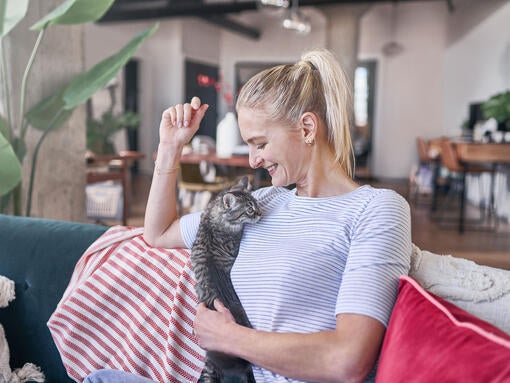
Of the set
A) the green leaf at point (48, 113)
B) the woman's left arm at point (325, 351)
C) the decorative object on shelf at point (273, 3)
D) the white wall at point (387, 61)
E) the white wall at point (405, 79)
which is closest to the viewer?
the woman's left arm at point (325, 351)

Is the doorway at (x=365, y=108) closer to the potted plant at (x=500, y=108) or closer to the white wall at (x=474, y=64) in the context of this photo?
the white wall at (x=474, y=64)

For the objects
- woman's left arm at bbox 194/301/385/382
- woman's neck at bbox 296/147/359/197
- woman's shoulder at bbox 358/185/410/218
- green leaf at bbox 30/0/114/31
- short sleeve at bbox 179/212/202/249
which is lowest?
woman's left arm at bbox 194/301/385/382

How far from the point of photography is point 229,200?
127cm

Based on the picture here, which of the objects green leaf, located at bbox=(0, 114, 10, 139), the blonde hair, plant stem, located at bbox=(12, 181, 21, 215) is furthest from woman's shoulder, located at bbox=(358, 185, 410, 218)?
plant stem, located at bbox=(12, 181, 21, 215)

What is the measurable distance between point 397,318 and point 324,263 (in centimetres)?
20

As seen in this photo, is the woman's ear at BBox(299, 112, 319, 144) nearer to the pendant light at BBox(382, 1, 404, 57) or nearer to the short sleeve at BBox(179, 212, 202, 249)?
the short sleeve at BBox(179, 212, 202, 249)

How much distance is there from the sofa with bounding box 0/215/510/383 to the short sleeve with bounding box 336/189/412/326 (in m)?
0.03

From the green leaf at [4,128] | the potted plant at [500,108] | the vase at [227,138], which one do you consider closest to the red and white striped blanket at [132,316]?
the green leaf at [4,128]

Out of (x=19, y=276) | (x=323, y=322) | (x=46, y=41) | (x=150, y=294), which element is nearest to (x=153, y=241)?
(x=150, y=294)

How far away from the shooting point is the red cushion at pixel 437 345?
77 cm

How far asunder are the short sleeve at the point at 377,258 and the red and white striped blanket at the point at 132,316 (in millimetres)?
458

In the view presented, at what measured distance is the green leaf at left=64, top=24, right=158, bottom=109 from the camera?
90.6 inches

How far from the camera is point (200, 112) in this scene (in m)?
1.38

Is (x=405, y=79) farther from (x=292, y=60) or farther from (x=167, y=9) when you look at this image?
(x=167, y=9)
